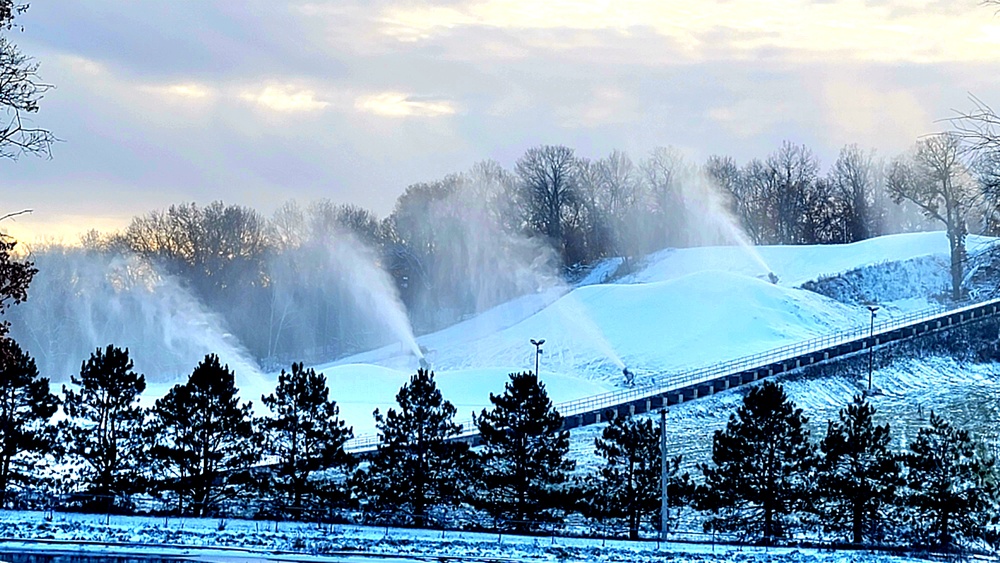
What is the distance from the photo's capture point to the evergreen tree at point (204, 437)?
36906 mm

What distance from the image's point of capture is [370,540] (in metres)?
31.3

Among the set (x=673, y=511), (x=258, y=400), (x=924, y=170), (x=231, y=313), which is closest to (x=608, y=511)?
(x=673, y=511)

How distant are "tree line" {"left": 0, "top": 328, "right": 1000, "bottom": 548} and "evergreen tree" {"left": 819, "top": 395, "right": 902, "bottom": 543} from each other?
0.20 ft

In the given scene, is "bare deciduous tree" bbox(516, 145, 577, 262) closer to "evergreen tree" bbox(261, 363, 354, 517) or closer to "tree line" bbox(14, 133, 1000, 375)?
"tree line" bbox(14, 133, 1000, 375)

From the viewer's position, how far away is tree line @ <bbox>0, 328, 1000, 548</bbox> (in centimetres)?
3509

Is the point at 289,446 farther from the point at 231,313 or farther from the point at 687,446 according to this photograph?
the point at 231,313

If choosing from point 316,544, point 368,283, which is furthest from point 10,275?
point 368,283

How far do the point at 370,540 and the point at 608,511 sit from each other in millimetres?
8277

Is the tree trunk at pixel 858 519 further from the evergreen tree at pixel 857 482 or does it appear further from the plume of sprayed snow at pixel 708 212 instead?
the plume of sprayed snow at pixel 708 212

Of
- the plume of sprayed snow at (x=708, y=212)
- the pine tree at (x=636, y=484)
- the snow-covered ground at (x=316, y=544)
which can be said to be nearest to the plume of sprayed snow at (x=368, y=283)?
the plume of sprayed snow at (x=708, y=212)

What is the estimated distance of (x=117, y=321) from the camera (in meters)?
94.4

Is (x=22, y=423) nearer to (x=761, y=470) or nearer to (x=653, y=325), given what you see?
(x=761, y=470)

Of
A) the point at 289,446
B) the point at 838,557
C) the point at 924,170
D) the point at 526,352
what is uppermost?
the point at 924,170

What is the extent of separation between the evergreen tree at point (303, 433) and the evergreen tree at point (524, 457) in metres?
4.99
